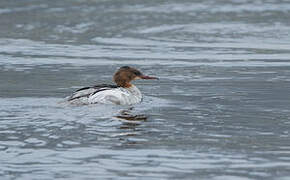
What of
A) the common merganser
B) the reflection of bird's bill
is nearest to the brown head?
the common merganser

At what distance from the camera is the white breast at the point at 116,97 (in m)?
14.7

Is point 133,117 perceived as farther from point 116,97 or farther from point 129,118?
point 116,97

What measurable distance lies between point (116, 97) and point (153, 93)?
182 cm

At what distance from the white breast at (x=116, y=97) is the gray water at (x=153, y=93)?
7.3 inches

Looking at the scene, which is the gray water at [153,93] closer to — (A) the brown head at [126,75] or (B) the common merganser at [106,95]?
(B) the common merganser at [106,95]

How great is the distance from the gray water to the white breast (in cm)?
19

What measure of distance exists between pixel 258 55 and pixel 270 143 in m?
10.8

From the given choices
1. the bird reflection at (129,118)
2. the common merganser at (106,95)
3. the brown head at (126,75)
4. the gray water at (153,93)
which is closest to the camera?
the gray water at (153,93)

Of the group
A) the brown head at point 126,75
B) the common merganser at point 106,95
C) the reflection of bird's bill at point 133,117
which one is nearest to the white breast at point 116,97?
the common merganser at point 106,95

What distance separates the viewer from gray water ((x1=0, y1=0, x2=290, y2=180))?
10.4 meters

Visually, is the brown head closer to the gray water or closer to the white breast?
the gray water

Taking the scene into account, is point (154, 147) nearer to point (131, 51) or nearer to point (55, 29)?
point (131, 51)

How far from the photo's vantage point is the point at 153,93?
16.7 metres

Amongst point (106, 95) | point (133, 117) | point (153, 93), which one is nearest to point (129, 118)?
point (133, 117)
